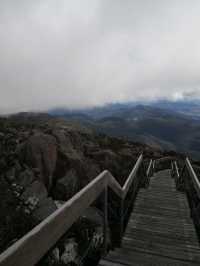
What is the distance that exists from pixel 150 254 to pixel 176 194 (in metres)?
4.91

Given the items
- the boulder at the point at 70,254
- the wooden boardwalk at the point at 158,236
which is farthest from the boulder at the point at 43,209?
the wooden boardwalk at the point at 158,236

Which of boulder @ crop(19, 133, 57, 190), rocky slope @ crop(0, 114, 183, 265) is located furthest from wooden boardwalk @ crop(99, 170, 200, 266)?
boulder @ crop(19, 133, 57, 190)

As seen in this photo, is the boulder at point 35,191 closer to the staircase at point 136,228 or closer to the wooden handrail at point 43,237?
the staircase at point 136,228

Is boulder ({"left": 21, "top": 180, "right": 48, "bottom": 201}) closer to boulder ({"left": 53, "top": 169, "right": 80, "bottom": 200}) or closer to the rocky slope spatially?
the rocky slope

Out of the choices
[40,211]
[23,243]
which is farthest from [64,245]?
[23,243]

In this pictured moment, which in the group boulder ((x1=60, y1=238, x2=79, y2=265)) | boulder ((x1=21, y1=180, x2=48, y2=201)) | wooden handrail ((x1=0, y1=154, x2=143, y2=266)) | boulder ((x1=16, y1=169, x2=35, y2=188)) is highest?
wooden handrail ((x1=0, y1=154, x2=143, y2=266))

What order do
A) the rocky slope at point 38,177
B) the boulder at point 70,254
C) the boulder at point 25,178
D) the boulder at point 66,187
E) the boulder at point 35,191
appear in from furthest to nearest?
the boulder at point 66,187
the boulder at point 25,178
the boulder at point 35,191
the rocky slope at point 38,177
the boulder at point 70,254

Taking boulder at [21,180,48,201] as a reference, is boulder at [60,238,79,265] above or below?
below

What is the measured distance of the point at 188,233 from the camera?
5723 millimetres

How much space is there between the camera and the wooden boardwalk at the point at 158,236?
429 centimetres

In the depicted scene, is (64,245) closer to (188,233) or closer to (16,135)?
(188,233)

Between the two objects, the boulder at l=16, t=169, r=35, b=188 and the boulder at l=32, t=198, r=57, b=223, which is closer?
the boulder at l=32, t=198, r=57, b=223

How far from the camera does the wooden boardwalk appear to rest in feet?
14.1

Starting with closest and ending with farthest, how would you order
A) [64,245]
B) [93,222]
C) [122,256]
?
[122,256], [64,245], [93,222]
